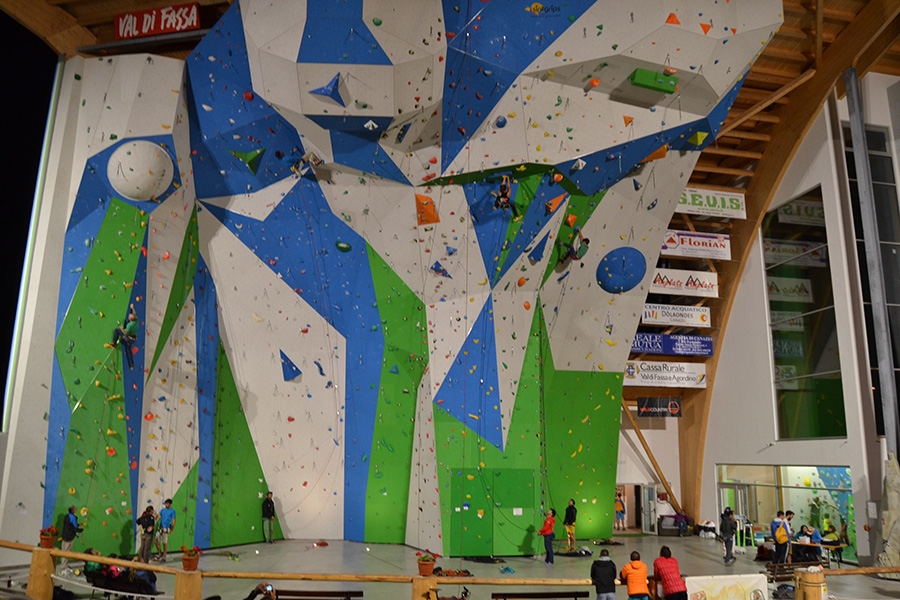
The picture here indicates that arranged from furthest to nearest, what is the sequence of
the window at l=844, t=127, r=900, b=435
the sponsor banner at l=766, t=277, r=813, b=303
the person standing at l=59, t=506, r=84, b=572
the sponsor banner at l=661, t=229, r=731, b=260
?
1. the sponsor banner at l=661, t=229, r=731, b=260
2. the sponsor banner at l=766, t=277, r=813, b=303
3. the window at l=844, t=127, r=900, b=435
4. the person standing at l=59, t=506, r=84, b=572

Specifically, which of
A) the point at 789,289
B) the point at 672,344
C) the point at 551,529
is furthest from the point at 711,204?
the point at 551,529

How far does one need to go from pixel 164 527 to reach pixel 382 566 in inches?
136

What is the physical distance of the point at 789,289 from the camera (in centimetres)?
1691

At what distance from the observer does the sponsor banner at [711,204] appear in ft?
59.0

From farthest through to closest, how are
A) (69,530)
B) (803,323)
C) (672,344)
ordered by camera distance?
1. (672,344)
2. (803,323)
3. (69,530)

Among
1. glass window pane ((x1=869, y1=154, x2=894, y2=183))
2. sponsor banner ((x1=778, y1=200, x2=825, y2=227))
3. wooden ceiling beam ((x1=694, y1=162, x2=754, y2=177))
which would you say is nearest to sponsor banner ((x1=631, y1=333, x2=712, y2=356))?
sponsor banner ((x1=778, y1=200, x2=825, y2=227))

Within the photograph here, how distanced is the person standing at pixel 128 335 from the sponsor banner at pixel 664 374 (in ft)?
37.9

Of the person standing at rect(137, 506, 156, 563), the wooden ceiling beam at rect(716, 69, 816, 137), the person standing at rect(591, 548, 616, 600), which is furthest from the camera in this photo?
the wooden ceiling beam at rect(716, 69, 816, 137)

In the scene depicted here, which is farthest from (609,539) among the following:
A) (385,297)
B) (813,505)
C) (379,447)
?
(385,297)

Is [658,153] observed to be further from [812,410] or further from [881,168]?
[812,410]

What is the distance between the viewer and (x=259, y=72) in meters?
12.0

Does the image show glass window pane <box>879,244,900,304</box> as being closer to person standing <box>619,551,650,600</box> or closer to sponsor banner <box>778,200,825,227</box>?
sponsor banner <box>778,200,825,227</box>

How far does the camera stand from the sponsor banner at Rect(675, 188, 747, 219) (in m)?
18.0

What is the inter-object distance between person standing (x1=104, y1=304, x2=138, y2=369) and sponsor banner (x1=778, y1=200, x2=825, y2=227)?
1400cm
